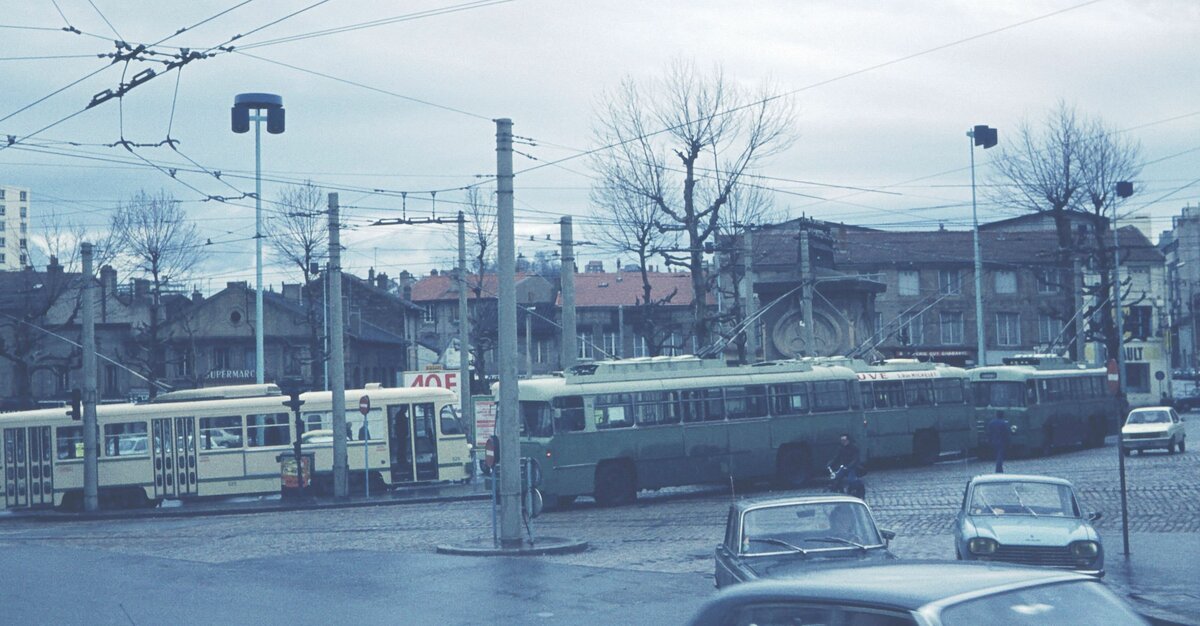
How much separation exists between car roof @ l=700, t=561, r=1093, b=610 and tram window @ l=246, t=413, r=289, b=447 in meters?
→ 30.8

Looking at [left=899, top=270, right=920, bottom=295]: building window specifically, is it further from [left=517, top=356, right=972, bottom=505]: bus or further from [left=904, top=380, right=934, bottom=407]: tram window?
[left=517, top=356, right=972, bottom=505]: bus

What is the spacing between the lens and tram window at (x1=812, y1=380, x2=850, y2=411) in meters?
33.1

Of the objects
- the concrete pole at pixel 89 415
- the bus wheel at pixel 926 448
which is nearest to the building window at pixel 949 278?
the bus wheel at pixel 926 448

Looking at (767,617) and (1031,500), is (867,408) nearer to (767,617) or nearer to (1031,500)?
(1031,500)

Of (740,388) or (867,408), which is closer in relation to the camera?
(740,388)

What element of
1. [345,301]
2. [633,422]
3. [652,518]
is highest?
[345,301]

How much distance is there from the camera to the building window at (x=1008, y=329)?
79.2 meters

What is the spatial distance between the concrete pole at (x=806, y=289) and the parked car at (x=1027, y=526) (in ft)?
67.7

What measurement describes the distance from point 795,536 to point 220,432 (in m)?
25.2

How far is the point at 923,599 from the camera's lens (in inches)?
198

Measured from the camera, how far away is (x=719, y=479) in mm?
31000

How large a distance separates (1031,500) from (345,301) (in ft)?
226

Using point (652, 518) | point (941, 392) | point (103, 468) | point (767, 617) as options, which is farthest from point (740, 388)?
point (767, 617)

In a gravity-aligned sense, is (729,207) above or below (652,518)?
above
